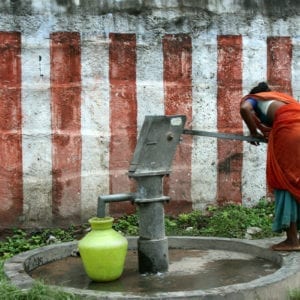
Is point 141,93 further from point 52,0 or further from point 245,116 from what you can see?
point 245,116

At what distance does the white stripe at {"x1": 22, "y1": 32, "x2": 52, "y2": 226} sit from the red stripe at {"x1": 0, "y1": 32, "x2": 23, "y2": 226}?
0.16 ft

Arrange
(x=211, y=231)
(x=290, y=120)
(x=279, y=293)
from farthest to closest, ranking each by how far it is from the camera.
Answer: (x=211, y=231), (x=290, y=120), (x=279, y=293)

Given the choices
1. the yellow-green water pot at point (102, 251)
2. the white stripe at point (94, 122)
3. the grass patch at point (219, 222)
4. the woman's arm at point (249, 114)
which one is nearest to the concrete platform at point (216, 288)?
the yellow-green water pot at point (102, 251)

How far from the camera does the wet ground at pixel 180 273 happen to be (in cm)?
426

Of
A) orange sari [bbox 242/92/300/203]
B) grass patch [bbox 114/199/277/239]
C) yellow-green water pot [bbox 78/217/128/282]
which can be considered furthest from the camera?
grass patch [bbox 114/199/277/239]

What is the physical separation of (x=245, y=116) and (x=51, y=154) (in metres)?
2.35

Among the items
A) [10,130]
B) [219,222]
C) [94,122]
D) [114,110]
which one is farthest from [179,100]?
[10,130]

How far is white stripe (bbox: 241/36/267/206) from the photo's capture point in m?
7.14

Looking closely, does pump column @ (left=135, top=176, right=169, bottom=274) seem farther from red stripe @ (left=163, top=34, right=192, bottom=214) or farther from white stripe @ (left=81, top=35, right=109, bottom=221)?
red stripe @ (left=163, top=34, right=192, bottom=214)

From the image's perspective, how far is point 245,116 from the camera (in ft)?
16.3

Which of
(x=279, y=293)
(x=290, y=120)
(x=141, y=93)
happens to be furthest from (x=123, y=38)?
(x=279, y=293)

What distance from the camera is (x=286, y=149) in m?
4.85

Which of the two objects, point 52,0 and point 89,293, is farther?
point 52,0

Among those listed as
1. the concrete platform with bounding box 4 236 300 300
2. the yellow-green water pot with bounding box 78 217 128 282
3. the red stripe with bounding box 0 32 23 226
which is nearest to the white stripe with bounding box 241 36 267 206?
the concrete platform with bounding box 4 236 300 300
